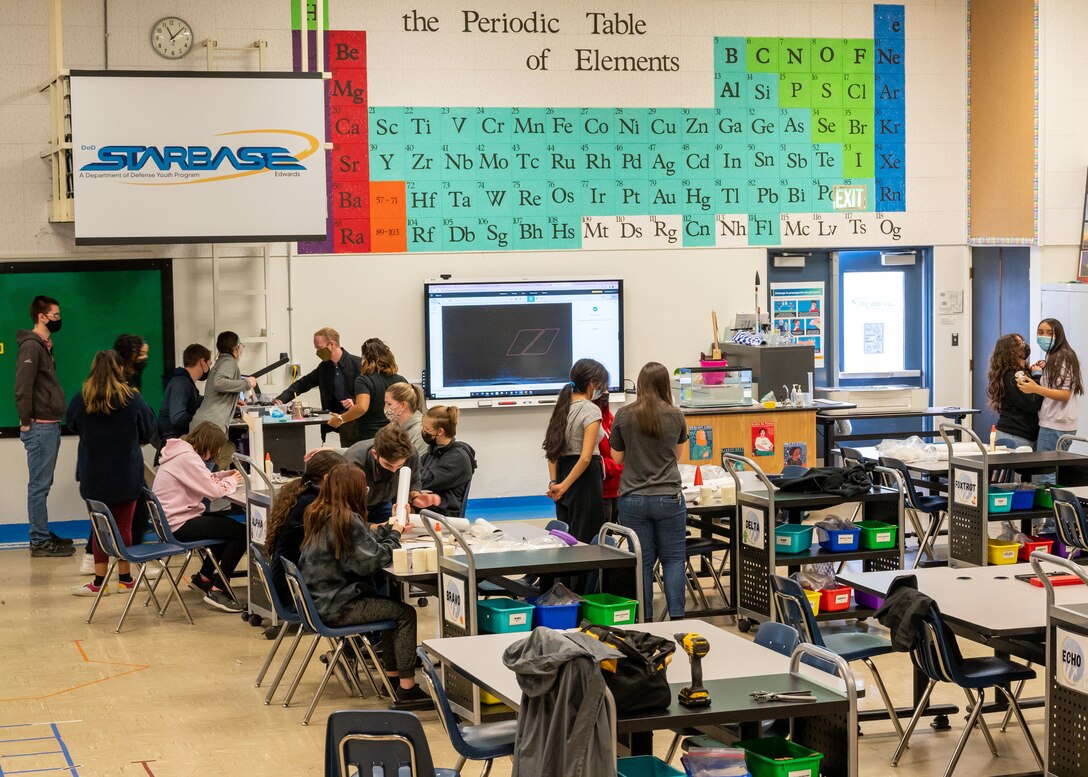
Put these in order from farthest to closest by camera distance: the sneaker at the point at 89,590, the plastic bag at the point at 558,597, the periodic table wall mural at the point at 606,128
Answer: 1. the periodic table wall mural at the point at 606,128
2. the sneaker at the point at 89,590
3. the plastic bag at the point at 558,597

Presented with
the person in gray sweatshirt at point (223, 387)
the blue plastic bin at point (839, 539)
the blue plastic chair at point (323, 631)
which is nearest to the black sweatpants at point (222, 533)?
the person in gray sweatshirt at point (223, 387)

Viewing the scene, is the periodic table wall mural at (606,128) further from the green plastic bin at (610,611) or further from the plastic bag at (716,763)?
the plastic bag at (716,763)

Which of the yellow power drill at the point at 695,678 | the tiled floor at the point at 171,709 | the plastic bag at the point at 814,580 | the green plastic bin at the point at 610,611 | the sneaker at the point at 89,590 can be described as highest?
the yellow power drill at the point at 695,678

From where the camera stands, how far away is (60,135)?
10477 mm

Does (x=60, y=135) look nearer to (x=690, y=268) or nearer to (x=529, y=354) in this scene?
(x=529, y=354)

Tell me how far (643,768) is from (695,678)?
12.4 inches

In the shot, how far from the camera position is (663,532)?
290 inches

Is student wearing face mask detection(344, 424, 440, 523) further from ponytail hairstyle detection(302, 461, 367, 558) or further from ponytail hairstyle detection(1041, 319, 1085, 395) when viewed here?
ponytail hairstyle detection(1041, 319, 1085, 395)

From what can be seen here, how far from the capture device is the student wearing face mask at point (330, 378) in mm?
10742

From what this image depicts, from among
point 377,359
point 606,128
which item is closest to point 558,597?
point 377,359

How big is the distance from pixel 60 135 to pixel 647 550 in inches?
231

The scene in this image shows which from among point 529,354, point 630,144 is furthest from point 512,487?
point 630,144

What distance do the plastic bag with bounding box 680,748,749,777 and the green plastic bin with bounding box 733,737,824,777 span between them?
0.07 meters

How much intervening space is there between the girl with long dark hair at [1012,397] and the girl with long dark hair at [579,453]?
3.46 m
